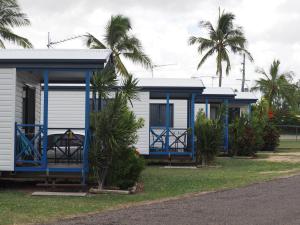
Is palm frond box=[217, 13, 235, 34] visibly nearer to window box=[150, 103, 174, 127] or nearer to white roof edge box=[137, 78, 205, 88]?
window box=[150, 103, 174, 127]

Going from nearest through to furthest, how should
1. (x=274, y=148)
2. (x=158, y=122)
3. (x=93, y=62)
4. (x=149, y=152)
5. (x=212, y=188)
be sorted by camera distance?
(x=93, y=62), (x=212, y=188), (x=149, y=152), (x=158, y=122), (x=274, y=148)

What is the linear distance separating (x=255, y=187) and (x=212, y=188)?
1033mm

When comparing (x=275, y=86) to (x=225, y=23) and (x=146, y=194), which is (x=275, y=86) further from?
(x=146, y=194)

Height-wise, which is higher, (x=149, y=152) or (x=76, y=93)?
(x=76, y=93)

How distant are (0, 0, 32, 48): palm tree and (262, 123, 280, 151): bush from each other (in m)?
14.0

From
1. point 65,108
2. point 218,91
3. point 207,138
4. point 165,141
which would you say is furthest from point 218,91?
point 65,108

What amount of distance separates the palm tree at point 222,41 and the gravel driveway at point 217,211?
33600 millimetres

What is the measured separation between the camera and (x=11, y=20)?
32.5m

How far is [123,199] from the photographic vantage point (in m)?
11.8

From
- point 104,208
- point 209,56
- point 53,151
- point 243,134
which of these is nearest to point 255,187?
point 104,208

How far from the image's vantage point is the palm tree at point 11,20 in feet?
106

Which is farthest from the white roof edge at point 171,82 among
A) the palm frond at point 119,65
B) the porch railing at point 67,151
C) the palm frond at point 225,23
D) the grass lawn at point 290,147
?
the palm frond at point 225,23

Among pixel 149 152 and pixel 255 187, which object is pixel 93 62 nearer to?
pixel 255 187

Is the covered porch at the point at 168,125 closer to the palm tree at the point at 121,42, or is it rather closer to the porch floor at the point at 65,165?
the porch floor at the point at 65,165
